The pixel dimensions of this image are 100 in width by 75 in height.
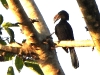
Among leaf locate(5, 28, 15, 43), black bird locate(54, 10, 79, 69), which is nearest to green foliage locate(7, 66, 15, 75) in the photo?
leaf locate(5, 28, 15, 43)

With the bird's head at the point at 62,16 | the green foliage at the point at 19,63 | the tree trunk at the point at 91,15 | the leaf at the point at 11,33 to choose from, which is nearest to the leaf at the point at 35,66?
the green foliage at the point at 19,63

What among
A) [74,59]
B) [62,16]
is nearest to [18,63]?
[74,59]

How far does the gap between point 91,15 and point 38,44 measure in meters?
0.79

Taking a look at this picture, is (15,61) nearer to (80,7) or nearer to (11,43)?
(11,43)

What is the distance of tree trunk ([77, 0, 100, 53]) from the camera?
1465 millimetres

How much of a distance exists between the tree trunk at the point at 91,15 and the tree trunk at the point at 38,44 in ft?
2.12

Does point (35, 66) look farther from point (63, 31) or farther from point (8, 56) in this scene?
point (63, 31)

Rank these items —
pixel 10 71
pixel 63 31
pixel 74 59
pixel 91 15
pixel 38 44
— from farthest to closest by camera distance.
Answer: pixel 63 31
pixel 74 59
pixel 10 71
pixel 38 44
pixel 91 15

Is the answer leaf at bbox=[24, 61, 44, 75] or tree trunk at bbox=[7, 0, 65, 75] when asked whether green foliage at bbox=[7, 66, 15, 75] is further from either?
tree trunk at bbox=[7, 0, 65, 75]

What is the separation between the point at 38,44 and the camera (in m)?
2.21

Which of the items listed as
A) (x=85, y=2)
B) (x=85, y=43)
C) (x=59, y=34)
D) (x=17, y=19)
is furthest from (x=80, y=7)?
(x=59, y=34)

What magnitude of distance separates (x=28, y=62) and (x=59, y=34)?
3.25m

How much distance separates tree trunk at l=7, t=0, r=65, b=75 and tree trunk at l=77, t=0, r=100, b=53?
65 cm

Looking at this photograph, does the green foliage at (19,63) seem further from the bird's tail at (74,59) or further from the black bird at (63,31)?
the black bird at (63,31)
